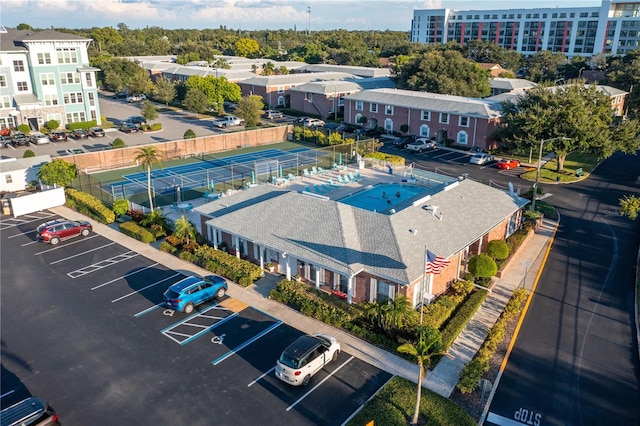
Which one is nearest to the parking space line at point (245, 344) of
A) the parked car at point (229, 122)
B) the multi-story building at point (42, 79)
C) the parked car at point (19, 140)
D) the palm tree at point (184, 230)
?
the palm tree at point (184, 230)

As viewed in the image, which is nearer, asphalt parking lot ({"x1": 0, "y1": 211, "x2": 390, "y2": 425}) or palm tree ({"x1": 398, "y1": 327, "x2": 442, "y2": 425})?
palm tree ({"x1": 398, "y1": 327, "x2": 442, "y2": 425})

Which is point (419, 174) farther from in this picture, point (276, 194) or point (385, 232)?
point (385, 232)

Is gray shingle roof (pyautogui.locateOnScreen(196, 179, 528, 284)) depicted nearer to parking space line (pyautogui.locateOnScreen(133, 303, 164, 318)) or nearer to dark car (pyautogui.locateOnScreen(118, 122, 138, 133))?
parking space line (pyautogui.locateOnScreen(133, 303, 164, 318))

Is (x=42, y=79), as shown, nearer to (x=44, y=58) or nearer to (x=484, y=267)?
(x=44, y=58)

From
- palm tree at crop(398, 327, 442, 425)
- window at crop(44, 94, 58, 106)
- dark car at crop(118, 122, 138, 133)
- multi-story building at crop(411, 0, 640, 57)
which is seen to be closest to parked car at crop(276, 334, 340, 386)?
palm tree at crop(398, 327, 442, 425)

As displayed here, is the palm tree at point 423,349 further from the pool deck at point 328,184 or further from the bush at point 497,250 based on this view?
the pool deck at point 328,184

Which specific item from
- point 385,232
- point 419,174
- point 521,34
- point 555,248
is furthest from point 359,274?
point 521,34
